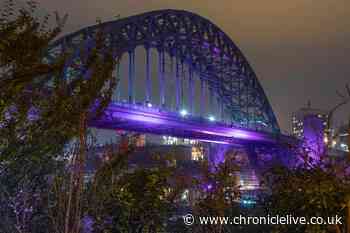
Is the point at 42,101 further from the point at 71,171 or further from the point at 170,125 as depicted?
the point at 170,125

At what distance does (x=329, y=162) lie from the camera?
9.71 meters

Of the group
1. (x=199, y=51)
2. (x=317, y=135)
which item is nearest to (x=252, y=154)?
(x=199, y=51)

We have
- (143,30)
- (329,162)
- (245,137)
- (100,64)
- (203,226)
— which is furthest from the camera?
(245,137)

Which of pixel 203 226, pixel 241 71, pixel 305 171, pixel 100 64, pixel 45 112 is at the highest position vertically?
pixel 241 71

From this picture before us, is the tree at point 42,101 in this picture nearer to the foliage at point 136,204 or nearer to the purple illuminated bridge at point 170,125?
the foliage at point 136,204

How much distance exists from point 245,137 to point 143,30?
25.6 meters

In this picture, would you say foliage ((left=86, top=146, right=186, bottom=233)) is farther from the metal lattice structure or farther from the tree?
the metal lattice structure

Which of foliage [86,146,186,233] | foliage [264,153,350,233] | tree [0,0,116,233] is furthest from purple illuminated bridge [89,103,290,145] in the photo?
tree [0,0,116,233]

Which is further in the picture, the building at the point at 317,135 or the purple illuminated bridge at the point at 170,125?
the purple illuminated bridge at the point at 170,125

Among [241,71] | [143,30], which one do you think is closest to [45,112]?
[143,30]

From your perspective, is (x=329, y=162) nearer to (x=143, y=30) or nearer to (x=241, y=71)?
(x=143, y=30)

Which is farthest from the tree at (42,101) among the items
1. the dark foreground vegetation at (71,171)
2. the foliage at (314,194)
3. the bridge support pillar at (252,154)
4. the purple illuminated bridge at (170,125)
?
the bridge support pillar at (252,154)

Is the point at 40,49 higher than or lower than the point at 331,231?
higher

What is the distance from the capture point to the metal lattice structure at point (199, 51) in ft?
204
